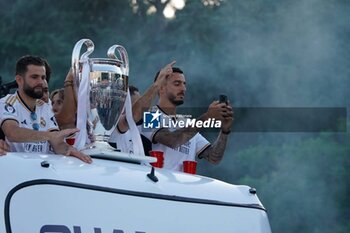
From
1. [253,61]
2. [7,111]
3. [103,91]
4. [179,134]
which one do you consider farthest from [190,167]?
[253,61]

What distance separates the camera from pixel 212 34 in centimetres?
1341

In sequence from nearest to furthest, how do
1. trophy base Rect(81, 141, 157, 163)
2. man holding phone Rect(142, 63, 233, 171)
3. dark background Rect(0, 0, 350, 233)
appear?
1. trophy base Rect(81, 141, 157, 163)
2. man holding phone Rect(142, 63, 233, 171)
3. dark background Rect(0, 0, 350, 233)

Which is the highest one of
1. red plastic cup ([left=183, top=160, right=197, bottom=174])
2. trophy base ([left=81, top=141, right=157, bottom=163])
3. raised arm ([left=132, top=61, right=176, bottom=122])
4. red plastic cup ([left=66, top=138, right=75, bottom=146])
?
raised arm ([left=132, top=61, right=176, bottom=122])

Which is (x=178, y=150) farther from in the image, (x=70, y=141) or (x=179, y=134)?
(x=70, y=141)

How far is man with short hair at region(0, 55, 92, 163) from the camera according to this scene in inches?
237

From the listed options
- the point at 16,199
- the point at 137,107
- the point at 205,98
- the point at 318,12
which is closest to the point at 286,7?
the point at 318,12

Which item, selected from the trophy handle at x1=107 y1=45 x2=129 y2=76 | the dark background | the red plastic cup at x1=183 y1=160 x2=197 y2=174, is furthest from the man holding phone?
the dark background

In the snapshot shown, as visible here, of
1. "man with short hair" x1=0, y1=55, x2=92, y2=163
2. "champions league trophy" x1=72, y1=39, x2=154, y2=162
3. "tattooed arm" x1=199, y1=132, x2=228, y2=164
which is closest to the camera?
"champions league trophy" x1=72, y1=39, x2=154, y2=162

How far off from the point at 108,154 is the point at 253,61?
7192 mm

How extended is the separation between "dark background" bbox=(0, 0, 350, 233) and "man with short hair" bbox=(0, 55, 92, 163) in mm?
5266

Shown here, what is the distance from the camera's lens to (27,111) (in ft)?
20.7

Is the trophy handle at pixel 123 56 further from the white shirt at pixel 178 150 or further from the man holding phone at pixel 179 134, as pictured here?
the white shirt at pixel 178 150

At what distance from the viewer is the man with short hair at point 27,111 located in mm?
6023

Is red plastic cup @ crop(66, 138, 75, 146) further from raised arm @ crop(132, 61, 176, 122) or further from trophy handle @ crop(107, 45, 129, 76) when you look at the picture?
raised arm @ crop(132, 61, 176, 122)
